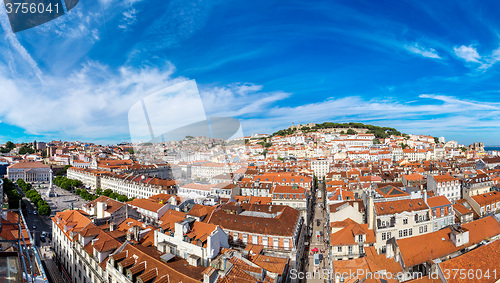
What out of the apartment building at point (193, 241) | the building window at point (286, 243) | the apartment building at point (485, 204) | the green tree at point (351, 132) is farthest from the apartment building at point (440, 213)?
the green tree at point (351, 132)

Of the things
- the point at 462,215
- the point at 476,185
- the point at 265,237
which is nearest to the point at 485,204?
the point at 462,215

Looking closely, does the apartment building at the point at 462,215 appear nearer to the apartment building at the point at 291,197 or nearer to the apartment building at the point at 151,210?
the apartment building at the point at 291,197

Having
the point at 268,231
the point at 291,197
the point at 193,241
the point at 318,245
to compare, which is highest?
the point at 193,241

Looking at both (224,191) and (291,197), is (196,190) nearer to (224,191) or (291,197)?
(224,191)

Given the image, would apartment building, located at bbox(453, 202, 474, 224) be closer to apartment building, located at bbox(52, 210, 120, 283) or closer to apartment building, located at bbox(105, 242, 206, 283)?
apartment building, located at bbox(105, 242, 206, 283)

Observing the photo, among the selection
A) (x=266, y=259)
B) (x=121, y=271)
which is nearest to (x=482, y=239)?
(x=266, y=259)

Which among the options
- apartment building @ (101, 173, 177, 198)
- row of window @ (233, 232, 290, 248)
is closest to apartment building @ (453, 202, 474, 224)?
row of window @ (233, 232, 290, 248)
